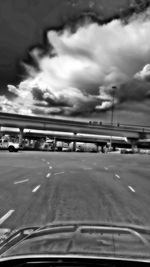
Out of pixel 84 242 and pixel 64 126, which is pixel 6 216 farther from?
pixel 64 126

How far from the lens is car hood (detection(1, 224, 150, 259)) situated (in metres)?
2.94

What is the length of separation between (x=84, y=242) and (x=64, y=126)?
9420 centimetres

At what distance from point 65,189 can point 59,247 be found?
10.8m

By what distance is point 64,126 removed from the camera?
9731cm

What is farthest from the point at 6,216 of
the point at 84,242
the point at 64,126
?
the point at 64,126

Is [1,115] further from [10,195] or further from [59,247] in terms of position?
[59,247]

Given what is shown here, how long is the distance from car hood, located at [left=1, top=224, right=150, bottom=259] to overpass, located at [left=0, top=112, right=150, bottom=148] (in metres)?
85.4

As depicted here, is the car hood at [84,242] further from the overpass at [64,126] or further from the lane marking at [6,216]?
the overpass at [64,126]

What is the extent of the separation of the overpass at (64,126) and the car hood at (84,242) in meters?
85.4

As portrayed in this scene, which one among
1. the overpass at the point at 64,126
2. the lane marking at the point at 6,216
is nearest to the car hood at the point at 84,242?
the lane marking at the point at 6,216

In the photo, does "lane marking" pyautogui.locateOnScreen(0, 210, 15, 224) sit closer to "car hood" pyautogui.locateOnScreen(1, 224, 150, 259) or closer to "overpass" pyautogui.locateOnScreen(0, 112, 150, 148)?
"car hood" pyautogui.locateOnScreen(1, 224, 150, 259)

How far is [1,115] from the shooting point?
86.9 m

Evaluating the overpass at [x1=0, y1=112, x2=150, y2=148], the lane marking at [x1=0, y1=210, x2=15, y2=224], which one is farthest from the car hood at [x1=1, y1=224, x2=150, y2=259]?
the overpass at [x1=0, y1=112, x2=150, y2=148]

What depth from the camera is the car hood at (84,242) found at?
2.94m
